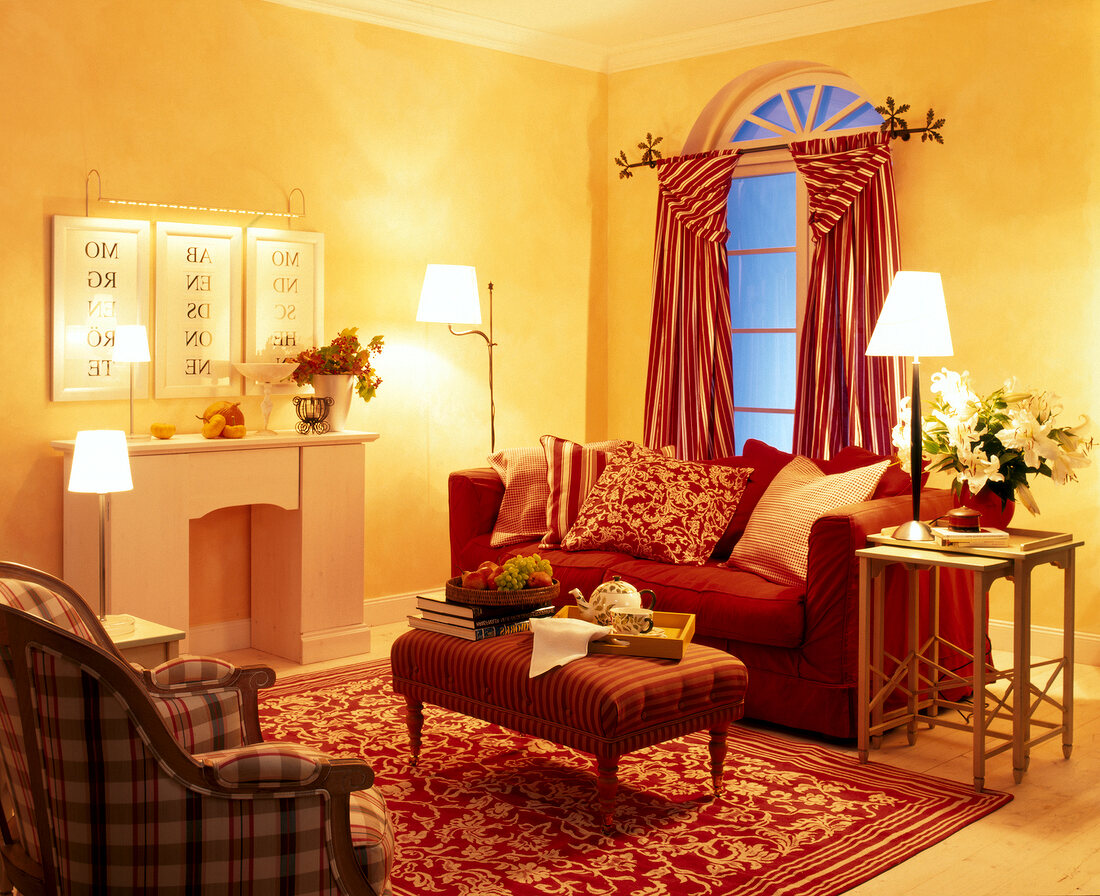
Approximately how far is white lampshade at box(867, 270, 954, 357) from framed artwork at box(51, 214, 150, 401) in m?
3.04

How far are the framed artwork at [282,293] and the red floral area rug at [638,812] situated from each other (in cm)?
179

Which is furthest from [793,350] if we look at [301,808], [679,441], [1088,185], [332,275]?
[301,808]

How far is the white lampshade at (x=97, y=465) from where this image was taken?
11.3ft

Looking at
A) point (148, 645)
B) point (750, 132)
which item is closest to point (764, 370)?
point (750, 132)

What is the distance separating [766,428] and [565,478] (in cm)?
172

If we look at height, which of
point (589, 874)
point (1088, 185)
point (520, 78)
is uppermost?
point (520, 78)

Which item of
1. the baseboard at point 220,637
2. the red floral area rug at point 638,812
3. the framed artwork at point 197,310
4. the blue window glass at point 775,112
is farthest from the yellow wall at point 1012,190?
the baseboard at point 220,637

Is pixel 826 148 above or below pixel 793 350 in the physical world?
above

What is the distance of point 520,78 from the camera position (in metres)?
6.41

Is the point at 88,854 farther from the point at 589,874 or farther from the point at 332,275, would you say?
the point at 332,275

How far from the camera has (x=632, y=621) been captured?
354 centimetres

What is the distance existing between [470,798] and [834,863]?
1.11 metres

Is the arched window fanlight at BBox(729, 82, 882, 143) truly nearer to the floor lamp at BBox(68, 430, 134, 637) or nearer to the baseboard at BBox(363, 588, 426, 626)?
the baseboard at BBox(363, 588, 426, 626)

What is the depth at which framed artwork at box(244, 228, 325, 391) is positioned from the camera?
5312 mm
